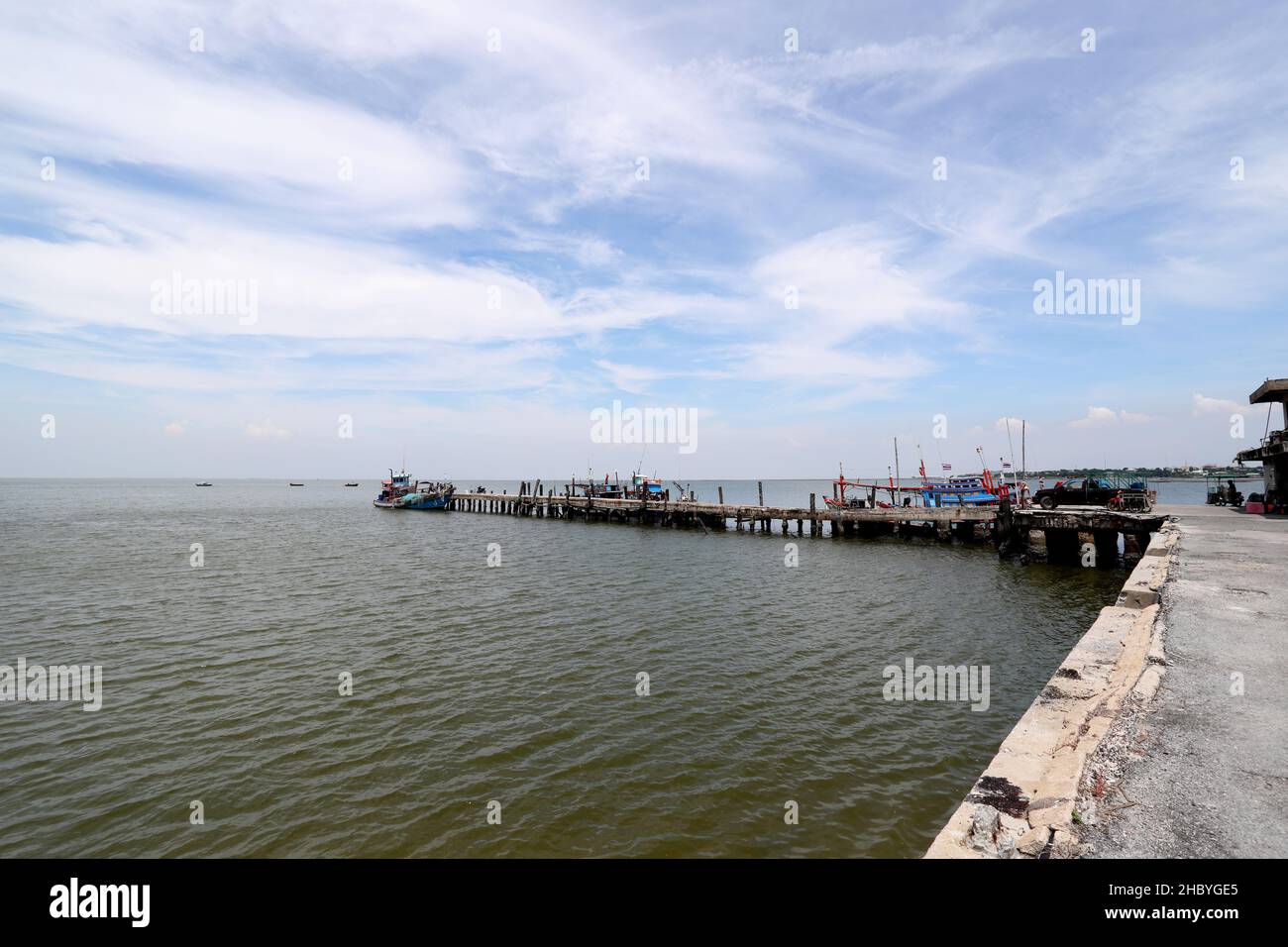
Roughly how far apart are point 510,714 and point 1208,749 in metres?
10.5

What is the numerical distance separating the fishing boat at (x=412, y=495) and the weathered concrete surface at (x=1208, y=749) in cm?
8094

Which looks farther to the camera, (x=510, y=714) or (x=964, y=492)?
(x=964, y=492)

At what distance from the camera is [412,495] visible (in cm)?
8238

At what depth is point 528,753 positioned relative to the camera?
10.0 meters

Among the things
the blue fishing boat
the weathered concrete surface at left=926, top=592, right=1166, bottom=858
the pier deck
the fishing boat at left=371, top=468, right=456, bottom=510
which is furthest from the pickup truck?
the fishing boat at left=371, top=468, right=456, bottom=510

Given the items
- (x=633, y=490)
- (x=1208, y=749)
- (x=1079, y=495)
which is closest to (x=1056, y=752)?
(x=1208, y=749)

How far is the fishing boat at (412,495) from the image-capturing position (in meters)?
81.1

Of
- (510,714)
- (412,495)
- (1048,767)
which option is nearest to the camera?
(1048,767)

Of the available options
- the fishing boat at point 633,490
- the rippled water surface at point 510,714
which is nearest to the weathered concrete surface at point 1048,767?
the rippled water surface at point 510,714

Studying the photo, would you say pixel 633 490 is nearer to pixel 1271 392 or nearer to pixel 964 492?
pixel 964 492

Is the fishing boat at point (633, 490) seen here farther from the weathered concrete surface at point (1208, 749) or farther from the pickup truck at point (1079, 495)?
the weathered concrete surface at point (1208, 749)

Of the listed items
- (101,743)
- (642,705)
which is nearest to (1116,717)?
(642,705)
